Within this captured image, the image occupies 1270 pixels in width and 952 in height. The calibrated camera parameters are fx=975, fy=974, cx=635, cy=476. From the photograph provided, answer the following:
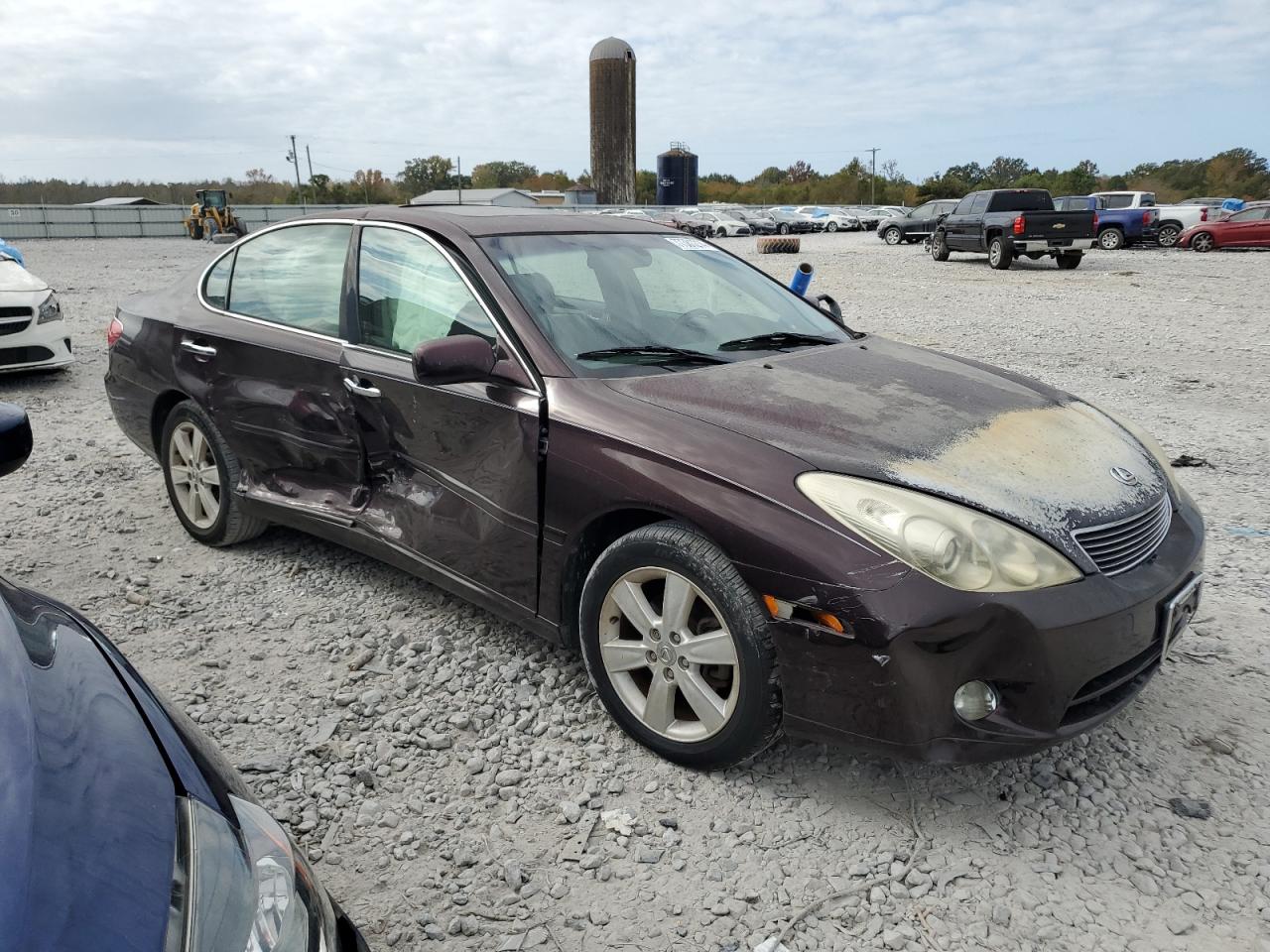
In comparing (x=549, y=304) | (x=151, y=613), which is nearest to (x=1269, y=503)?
(x=549, y=304)

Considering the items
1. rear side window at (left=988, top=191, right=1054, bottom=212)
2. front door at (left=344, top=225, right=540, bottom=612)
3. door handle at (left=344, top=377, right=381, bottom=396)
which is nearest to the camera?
front door at (left=344, top=225, right=540, bottom=612)

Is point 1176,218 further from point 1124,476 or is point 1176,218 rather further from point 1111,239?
point 1124,476

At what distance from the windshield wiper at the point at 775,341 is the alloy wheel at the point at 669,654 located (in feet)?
3.45

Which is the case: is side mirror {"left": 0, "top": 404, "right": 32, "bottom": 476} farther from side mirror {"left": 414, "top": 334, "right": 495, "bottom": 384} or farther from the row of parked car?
the row of parked car

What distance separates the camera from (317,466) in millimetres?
3893

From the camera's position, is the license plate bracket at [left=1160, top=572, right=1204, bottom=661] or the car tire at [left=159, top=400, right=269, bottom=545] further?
the car tire at [left=159, top=400, right=269, bottom=545]

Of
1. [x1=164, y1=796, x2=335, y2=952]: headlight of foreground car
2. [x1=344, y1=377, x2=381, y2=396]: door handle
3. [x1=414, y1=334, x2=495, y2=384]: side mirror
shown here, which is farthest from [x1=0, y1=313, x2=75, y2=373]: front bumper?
[x1=164, y1=796, x2=335, y2=952]: headlight of foreground car

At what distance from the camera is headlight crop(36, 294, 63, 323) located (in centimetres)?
854

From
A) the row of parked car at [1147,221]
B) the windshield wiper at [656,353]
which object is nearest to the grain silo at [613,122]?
the row of parked car at [1147,221]

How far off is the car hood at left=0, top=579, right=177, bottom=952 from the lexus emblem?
2.58 metres

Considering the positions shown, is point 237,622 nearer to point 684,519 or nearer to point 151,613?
point 151,613

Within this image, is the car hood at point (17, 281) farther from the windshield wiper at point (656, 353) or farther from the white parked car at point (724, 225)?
the white parked car at point (724, 225)

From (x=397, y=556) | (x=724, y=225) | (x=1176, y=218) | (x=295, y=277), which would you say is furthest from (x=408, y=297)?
(x=724, y=225)

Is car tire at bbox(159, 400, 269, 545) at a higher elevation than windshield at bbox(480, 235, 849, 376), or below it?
below
